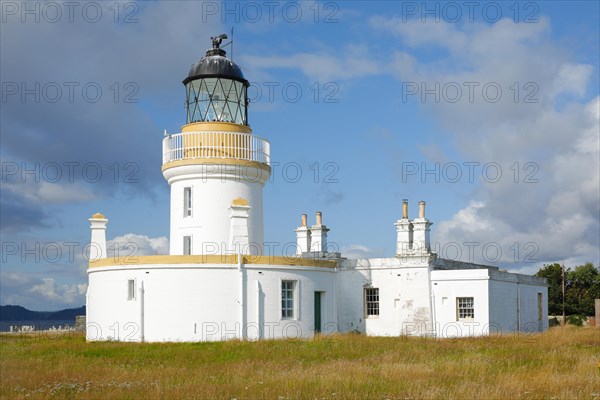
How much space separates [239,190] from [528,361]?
1340cm

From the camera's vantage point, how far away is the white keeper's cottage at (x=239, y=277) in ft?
86.9

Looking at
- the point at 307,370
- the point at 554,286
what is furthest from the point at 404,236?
the point at 554,286

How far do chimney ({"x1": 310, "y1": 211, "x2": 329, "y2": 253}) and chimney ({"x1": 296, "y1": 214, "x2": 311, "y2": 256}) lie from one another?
266 millimetres

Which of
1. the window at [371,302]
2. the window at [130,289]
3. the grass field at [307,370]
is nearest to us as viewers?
the grass field at [307,370]

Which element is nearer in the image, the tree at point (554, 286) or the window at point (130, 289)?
the window at point (130, 289)

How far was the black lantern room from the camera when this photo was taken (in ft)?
96.1

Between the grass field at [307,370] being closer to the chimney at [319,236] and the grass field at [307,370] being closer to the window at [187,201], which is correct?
the window at [187,201]

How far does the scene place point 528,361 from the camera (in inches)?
780

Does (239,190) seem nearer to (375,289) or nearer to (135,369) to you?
(375,289)

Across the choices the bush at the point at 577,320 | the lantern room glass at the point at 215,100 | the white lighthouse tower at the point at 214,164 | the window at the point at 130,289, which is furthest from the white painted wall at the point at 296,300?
the bush at the point at 577,320

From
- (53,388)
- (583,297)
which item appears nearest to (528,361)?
(53,388)

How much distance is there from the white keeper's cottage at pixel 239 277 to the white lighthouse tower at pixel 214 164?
0.14 ft

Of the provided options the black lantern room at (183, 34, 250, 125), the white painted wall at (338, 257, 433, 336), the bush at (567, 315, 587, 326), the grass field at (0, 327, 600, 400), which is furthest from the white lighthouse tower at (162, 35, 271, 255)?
the bush at (567, 315, 587, 326)

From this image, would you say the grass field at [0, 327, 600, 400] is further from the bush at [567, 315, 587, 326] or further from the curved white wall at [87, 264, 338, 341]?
the bush at [567, 315, 587, 326]
